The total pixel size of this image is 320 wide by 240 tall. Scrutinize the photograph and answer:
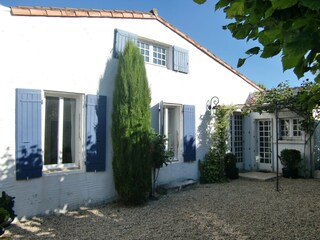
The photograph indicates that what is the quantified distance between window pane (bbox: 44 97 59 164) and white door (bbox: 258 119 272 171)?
848 centimetres

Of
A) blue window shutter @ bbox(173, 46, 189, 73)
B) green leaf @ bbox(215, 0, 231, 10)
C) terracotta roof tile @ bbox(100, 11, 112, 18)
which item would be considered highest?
terracotta roof tile @ bbox(100, 11, 112, 18)

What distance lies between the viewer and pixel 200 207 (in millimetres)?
6570

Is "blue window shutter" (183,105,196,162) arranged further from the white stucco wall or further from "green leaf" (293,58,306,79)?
"green leaf" (293,58,306,79)

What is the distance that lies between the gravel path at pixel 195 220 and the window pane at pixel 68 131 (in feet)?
4.10

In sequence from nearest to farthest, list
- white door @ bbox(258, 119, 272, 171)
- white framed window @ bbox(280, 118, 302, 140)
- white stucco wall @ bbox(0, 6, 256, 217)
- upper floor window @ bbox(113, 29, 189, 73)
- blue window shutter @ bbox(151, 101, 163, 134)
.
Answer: white stucco wall @ bbox(0, 6, 256, 217), blue window shutter @ bbox(151, 101, 163, 134), upper floor window @ bbox(113, 29, 189, 73), white framed window @ bbox(280, 118, 302, 140), white door @ bbox(258, 119, 272, 171)

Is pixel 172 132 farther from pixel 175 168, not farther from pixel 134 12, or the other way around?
Answer: pixel 134 12

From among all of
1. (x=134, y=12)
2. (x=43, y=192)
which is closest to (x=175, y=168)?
→ (x=43, y=192)

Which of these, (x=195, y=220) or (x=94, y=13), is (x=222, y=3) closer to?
(x=195, y=220)

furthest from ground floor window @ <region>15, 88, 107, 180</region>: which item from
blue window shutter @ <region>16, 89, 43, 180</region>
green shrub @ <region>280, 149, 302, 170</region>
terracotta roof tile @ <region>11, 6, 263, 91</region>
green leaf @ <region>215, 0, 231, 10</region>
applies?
green shrub @ <region>280, 149, 302, 170</region>

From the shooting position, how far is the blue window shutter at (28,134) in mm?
5586

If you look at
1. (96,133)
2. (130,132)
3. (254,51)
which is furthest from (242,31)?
(96,133)

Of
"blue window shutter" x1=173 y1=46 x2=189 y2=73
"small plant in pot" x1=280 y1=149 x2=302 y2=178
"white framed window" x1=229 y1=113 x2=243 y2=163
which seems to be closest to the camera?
"blue window shutter" x1=173 y1=46 x2=189 y2=73

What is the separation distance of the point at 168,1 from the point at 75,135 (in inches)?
183

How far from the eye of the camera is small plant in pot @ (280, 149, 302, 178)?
33.8 feet
